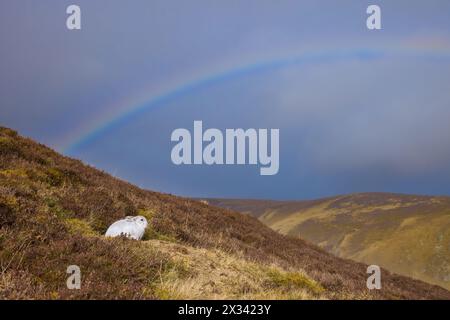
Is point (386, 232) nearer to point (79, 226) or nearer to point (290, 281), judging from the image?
point (290, 281)

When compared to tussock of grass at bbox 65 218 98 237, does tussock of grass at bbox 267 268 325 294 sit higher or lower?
lower

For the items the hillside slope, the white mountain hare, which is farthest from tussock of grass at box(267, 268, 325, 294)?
the white mountain hare

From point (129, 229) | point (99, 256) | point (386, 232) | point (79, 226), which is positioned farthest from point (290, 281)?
point (386, 232)

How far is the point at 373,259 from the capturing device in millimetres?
59594

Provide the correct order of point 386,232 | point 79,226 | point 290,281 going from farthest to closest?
point 386,232 < point 79,226 < point 290,281

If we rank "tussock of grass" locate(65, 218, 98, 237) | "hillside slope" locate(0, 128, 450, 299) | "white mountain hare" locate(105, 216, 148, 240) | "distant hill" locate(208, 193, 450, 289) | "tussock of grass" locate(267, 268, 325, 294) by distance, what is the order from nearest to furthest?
"hillside slope" locate(0, 128, 450, 299), "tussock of grass" locate(267, 268, 325, 294), "tussock of grass" locate(65, 218, 98, 237), "white mountain hare" locate(105, 216, 148, 240), "distant hill" locate(208, 193, 450, 289)

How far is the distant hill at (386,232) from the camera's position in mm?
54969

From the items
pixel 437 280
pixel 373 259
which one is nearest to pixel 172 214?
pixel 437 280

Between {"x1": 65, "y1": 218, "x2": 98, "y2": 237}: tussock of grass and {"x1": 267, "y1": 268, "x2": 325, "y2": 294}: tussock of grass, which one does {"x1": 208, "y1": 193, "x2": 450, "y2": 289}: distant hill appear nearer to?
{"x1": 267, "y1": 268, "x2": 325, "y2": 294}: tussock of grass

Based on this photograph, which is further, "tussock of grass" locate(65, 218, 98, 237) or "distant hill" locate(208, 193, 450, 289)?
"distant hill" locate(208, 193, 450, 289)

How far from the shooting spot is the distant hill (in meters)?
55.0

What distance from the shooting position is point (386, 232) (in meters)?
68.6

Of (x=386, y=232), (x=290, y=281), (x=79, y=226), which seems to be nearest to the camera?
(x=290, y=281)
